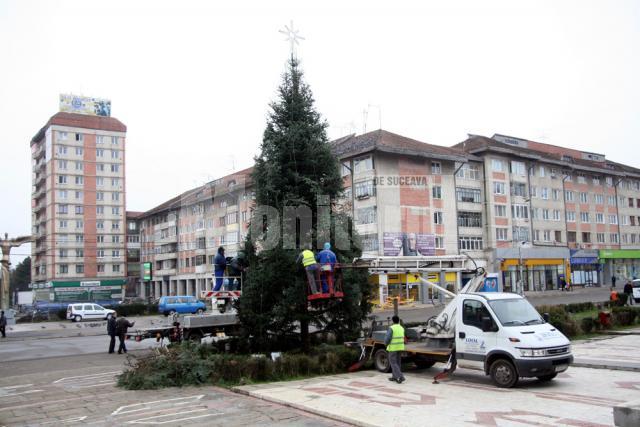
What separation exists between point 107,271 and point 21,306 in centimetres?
1704

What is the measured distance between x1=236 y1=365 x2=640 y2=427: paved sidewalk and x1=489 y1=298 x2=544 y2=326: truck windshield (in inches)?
58.6

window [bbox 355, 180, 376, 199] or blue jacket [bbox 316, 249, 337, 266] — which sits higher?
window [bbox 355, 180, 376, 199]

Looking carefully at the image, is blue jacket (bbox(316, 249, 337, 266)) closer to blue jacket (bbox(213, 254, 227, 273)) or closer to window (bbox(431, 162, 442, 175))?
blue jacket (bbox(213, 254, 227, 273))

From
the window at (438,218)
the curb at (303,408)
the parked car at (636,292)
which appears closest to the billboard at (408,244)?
the window at (438,218)

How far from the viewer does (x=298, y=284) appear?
57.8 ft

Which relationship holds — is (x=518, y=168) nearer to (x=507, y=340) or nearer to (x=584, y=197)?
(x=584, y=197)

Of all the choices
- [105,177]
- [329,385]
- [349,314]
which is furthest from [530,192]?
[105,177]

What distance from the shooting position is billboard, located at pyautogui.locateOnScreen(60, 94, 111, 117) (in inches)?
3440

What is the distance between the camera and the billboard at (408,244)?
1971 inches

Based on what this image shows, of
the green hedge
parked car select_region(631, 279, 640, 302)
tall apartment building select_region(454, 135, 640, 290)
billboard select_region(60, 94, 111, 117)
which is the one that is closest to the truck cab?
the green hedge

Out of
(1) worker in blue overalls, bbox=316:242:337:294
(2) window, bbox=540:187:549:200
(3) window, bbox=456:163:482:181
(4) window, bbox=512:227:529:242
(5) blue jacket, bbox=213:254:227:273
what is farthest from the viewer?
(2) window, bbox=540:187:549:200

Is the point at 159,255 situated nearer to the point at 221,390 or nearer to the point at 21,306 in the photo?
the point at 21,306

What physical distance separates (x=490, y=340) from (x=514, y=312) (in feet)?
3.33

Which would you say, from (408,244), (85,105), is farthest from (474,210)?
(85,105)
